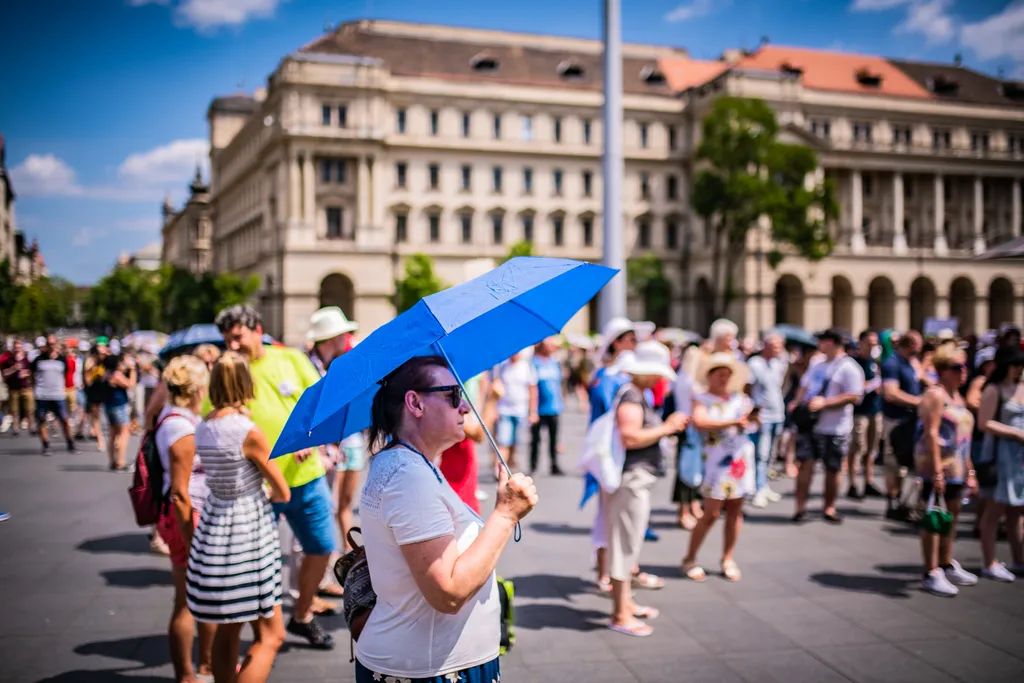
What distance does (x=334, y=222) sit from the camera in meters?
57.4

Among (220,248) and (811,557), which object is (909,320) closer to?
(811,557)

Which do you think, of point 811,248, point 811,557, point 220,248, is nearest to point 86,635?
point 811,557

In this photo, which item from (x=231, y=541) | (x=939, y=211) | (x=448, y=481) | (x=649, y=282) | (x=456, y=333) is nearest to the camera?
(x=456, y=333)

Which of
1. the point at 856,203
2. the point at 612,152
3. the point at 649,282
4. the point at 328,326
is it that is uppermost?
the point at 856,203

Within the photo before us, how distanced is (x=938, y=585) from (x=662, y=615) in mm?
2437

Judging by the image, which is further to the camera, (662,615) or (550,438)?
(550,438)

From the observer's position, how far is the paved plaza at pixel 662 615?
16.4ft

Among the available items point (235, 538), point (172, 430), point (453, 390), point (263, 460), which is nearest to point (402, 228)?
point (172, 430)

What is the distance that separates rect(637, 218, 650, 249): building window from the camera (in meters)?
63.0

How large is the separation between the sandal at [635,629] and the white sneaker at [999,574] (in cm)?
350

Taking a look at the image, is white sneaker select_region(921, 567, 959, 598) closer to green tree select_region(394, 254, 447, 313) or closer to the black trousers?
the black trousers

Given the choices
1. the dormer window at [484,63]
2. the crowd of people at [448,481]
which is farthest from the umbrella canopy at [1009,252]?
the dormer window at [484,63]

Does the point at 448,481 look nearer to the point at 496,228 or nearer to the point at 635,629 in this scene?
the point at 635,629

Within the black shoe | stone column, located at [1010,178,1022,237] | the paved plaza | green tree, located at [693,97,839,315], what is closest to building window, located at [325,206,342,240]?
green tree, located at [693,97,839,315]
